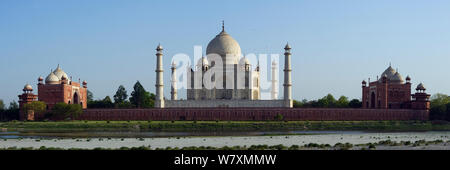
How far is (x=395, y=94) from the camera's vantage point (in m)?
66.0

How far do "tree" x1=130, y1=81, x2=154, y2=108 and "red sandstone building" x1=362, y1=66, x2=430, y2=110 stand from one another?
28.5m

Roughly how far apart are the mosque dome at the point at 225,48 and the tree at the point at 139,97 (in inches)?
410

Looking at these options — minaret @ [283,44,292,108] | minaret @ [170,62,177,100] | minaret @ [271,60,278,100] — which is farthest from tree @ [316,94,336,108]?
minaret @ [170,62,177,100]

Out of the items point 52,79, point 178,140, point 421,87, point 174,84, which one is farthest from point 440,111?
point 52,79

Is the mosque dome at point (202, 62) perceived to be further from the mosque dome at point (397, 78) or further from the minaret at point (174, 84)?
the mosque dome at point (397, 78)

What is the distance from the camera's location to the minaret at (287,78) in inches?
2452

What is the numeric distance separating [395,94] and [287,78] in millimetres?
13857

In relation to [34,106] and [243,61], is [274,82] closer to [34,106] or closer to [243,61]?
[243,61]

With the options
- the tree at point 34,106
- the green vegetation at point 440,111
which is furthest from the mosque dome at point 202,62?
the green vegetation at point 440,111

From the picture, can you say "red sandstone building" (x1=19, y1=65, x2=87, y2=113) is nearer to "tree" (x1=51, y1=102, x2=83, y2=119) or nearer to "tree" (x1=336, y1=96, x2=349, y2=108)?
"tree" (x1=51, y1=102, x2=83, y2=119)
